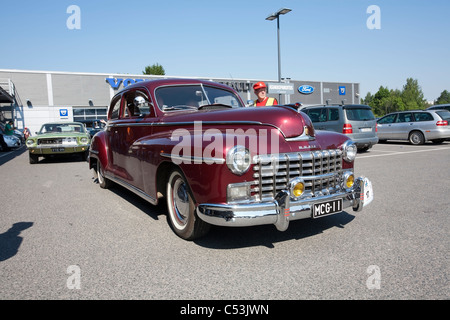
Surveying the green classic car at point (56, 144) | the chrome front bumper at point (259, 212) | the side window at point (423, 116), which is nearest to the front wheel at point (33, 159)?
the green classic car at point (56, 144)

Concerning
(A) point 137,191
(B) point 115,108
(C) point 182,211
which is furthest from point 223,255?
(B) point 115,108

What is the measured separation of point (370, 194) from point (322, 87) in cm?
4410

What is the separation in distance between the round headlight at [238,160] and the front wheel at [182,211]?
61cm

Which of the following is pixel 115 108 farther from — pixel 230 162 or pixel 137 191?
pixel 230 162

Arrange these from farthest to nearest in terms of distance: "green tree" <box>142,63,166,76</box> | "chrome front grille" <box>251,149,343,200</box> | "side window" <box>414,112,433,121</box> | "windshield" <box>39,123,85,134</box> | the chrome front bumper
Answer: "green tree" <box>142,63,166,76</box>, "side window" <box>414,112,433,121</box>, "windshield" <box>39,123,85,134</box>, "chrome front grille" <box>251,149,343,200</box>, the chrome front bumper

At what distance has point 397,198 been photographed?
5.16 meters

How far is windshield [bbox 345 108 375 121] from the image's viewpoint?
11.4 metres

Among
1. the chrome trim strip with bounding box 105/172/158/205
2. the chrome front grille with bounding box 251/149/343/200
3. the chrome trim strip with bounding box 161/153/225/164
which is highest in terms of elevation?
the chrome trim strip with bounding box 161/153/225/164

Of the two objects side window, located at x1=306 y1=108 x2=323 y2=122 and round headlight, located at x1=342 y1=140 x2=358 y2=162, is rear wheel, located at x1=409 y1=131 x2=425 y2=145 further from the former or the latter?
round headlight, located at x1=342 y1=140 x2=358 y2=162

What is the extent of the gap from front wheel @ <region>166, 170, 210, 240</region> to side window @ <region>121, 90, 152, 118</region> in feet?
3.97

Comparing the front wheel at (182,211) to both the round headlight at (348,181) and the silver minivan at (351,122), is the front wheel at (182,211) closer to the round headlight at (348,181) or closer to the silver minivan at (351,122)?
the round headlight at (348,181)

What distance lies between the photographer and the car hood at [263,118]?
136 inches

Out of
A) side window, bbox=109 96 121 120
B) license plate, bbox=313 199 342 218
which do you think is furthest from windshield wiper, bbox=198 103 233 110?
side window, bbox=109 96 121 120
